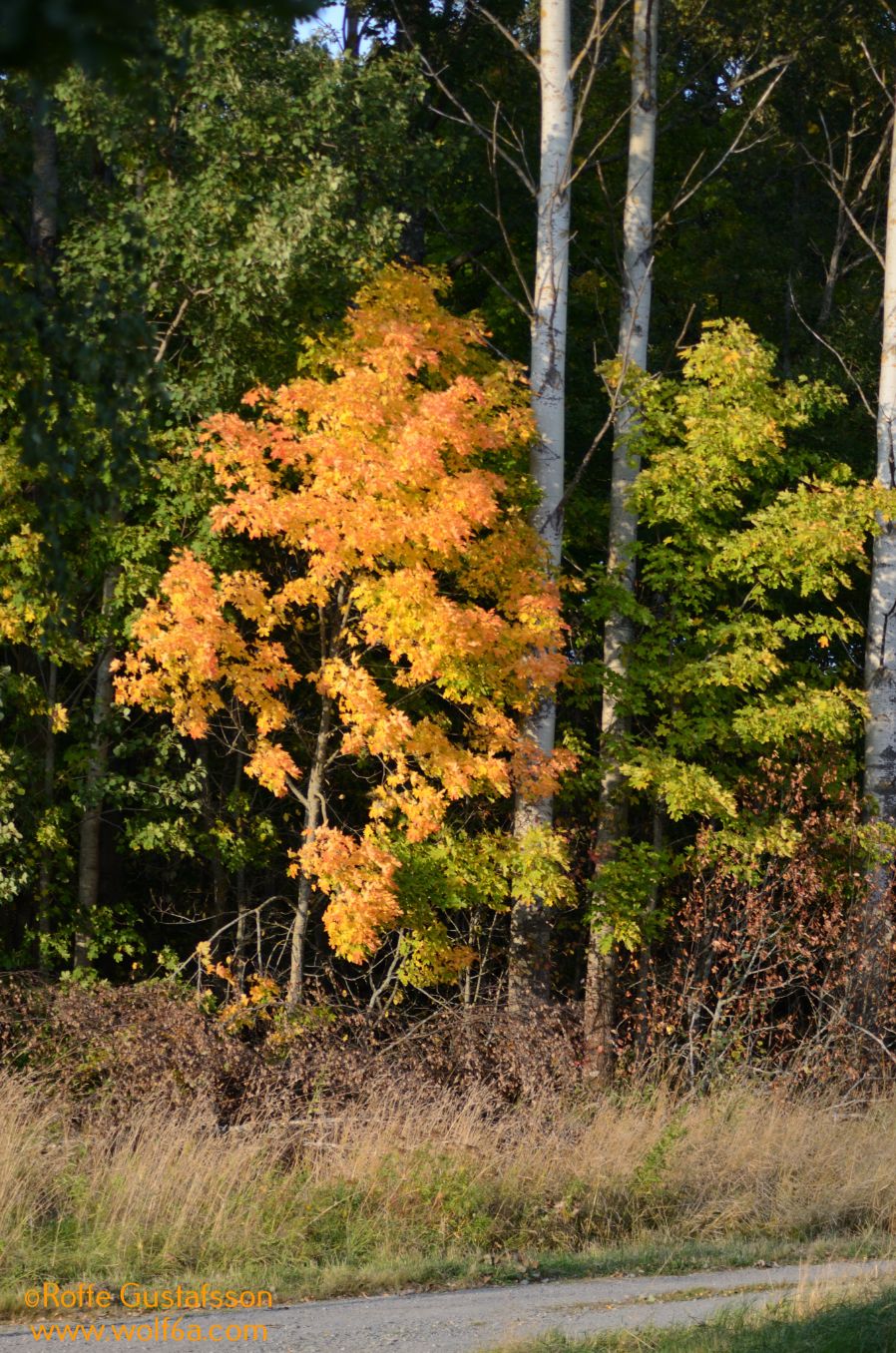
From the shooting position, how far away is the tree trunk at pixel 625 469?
16.2 m

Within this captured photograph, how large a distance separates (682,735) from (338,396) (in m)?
5.58

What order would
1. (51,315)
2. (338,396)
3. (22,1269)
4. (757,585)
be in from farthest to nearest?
(757,585)
(338,396)
(22,1269)
(51,315)

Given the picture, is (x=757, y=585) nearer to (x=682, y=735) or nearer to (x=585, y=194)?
(x=682, y=735)

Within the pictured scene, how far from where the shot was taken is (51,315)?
504 centimetres

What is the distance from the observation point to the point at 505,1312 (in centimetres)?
728

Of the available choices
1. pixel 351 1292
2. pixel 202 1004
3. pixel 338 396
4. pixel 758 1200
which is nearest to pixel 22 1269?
pixel 351 1292

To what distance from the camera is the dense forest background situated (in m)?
12.9

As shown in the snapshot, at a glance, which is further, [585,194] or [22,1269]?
[585,194]

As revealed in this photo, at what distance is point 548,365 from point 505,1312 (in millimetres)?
10005

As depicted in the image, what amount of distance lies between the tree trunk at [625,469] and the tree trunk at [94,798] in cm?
501
